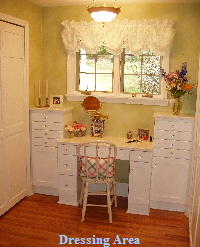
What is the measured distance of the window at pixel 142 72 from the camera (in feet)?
13.8

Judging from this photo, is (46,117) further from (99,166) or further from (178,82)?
(178,82)

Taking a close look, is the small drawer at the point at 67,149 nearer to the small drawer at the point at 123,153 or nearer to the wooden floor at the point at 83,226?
the small drawer at the point at 123,153

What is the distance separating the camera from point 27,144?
13.7 feet

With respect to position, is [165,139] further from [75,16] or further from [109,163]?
[75,16]

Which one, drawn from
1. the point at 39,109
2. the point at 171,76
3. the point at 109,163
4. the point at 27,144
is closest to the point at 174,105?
the point at 171,76

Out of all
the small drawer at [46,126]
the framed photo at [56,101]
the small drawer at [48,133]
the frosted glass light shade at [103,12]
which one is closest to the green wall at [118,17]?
the framed photo at [56,101]

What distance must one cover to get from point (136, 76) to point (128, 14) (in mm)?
888

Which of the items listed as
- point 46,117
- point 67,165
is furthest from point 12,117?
point 67,165

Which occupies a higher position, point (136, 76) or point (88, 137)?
point (136, 76)

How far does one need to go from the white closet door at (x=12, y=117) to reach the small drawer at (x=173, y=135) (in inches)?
74.8

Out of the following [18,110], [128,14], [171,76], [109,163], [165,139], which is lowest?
[109,163]

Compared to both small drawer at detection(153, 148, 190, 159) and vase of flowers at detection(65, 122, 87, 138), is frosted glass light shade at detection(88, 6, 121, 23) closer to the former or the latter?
vase of flowers at detection(65, 122, 87, 138)

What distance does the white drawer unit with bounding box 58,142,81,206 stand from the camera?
12.8ft

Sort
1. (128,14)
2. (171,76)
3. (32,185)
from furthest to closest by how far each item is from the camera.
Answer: (32,185) < (128,14) < (171,76)
